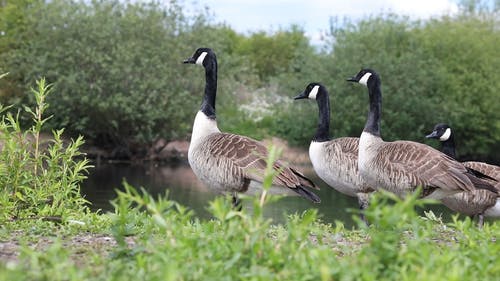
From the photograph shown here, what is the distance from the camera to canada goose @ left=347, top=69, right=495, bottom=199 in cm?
841

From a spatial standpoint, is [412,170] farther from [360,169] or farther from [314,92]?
[314,92]

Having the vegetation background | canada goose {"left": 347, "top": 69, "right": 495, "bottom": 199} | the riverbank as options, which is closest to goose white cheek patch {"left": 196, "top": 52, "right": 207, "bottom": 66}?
canada goose {"left": 347, "top": 69, "right": 495, "bottom": 199}

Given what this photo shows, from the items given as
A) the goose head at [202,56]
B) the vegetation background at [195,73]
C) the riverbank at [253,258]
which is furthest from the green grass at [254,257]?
the vegetation background at [195,73]

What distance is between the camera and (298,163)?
3753cm

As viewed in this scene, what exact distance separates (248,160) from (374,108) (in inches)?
97.5

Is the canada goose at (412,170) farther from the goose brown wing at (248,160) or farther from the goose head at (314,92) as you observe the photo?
the goose head at (314,92)

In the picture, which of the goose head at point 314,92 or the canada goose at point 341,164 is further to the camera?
the goose head at point 314,92

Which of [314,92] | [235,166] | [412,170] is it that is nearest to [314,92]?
[314,92]

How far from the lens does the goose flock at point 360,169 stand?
842 centimetres

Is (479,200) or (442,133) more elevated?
(442,133)

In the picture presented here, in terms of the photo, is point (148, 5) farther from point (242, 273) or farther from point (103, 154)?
point (242, 273)

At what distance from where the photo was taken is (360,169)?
9.25 metres

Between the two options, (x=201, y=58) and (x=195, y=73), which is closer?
(x=201, y=58)

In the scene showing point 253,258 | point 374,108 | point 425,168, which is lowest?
point 425,168
